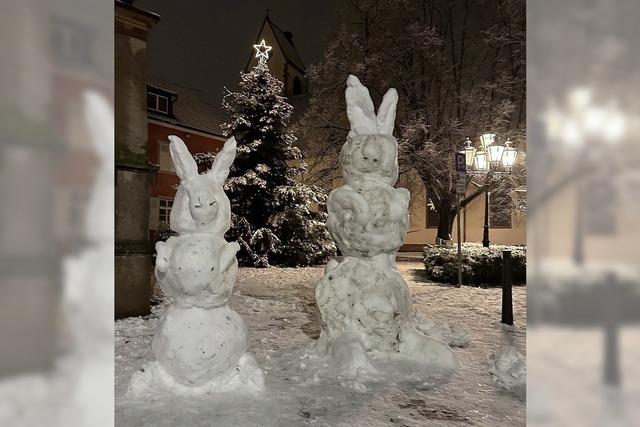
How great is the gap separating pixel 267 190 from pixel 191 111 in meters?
10.4

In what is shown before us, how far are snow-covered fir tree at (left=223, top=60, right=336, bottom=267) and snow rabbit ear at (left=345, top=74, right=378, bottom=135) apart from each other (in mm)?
9508

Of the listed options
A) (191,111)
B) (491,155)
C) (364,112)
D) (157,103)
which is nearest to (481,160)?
(491,155)

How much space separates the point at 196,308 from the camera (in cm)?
377

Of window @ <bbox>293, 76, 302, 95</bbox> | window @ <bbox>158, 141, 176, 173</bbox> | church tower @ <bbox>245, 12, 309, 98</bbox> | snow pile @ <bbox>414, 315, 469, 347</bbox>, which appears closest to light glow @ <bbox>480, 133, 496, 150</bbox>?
snow pile @ <bbox>414, 315, 469, 347</bbox>

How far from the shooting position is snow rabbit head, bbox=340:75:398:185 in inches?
183

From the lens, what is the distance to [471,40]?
1589 centimetres

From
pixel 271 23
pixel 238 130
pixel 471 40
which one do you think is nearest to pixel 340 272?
pixel 238 130

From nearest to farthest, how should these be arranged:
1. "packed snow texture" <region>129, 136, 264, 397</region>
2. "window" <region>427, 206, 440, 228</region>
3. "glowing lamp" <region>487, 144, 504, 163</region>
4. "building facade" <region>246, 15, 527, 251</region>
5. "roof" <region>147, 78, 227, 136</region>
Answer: "packed snow texture" <region>129, 136, 264, 397</region> → "glowing lamp" <region>487, 144, 504, 163</region> → "building facade" <region>246, 15, 527, 251</region> → "roof" <region>147, 78, 227, 136</region> → "window" <region>427, 206, 440, 228</region>

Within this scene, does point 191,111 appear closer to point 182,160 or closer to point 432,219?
point 432,219

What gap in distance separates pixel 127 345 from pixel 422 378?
11.3ft

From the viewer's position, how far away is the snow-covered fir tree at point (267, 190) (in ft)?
46.9
